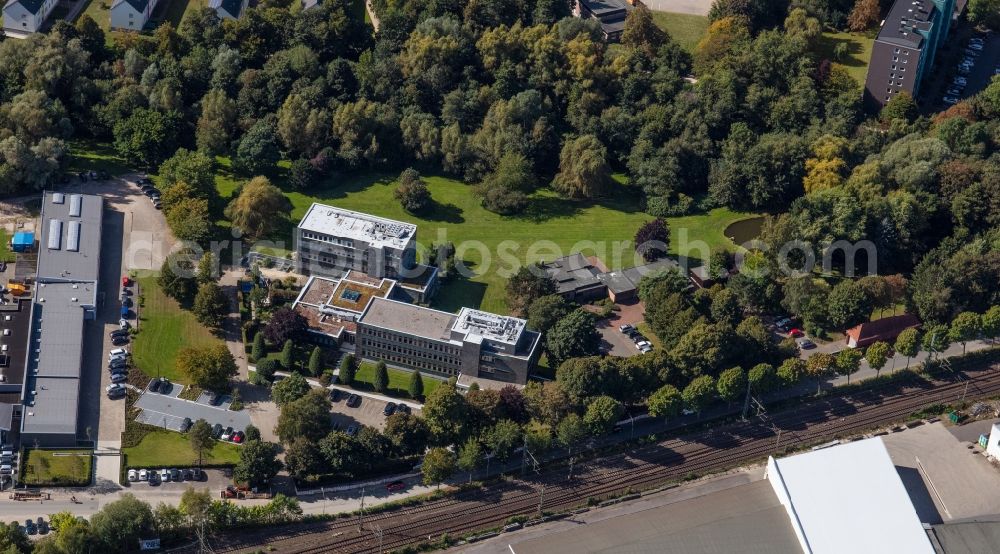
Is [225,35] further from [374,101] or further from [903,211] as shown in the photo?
[903,211]

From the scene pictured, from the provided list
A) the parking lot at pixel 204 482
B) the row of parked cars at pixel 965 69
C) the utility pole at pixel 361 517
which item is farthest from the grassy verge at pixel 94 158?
the row of parked cars at pixel 965 69

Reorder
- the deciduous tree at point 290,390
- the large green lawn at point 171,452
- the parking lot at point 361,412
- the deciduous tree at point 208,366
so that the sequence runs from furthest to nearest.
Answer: the parking lot at point 361,412, the deciduous tree at point 208,366, the deciduous tree at point 290,390, the large green lawn at point 171,452

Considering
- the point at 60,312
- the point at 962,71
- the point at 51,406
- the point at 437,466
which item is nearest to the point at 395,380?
the point at 437,466

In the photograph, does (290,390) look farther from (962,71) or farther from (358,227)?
(962,71)

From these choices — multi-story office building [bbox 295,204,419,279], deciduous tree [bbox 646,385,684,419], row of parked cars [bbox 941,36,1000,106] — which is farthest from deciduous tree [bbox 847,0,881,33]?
deciduous tree [bbox 646,385,684,419]

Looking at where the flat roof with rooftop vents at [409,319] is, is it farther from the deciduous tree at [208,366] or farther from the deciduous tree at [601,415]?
the deciduous tree at [601,415]

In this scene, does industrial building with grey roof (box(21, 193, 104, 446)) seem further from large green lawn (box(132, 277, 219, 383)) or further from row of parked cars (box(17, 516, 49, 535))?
row of parked cars (box(17, 516, 49, 535))

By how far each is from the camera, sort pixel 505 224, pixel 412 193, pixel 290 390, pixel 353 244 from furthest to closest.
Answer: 1. pixel 505 224
2. pixel 412 193
3. pixel 353 244
4. pixel 290 390
